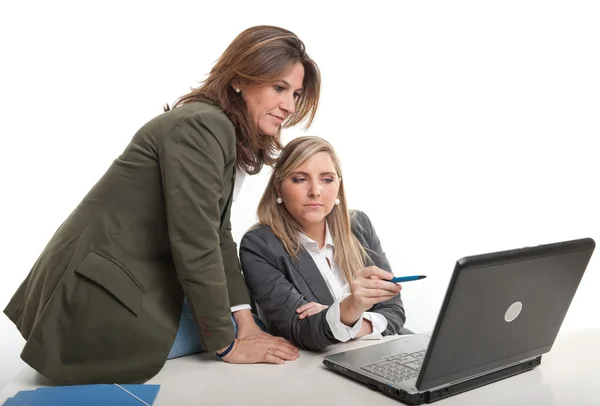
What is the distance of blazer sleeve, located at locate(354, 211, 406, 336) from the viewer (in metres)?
2.17

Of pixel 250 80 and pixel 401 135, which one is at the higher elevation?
pixel 250 80

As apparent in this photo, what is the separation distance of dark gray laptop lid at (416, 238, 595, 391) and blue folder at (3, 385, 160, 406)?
2.09 feet

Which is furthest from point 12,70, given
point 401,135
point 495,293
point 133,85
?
point 495,293

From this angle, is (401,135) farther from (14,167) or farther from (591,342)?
(14,167)

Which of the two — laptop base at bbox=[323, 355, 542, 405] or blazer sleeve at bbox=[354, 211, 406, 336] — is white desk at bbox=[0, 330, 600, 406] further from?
blazer sleeve at bbox=[354, 211, 406, 336]

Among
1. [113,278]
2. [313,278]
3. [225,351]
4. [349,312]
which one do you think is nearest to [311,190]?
[313,278]

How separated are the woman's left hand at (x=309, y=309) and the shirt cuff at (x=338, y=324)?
0.37 ft

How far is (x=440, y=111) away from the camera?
333 cm

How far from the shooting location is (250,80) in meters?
1.96

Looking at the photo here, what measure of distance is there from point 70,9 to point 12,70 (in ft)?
1.24

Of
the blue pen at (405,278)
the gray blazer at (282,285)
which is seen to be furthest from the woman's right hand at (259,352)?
the blue pen at (405,278)

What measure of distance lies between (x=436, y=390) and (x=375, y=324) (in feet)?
2.06

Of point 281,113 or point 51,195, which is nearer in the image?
point 281,113

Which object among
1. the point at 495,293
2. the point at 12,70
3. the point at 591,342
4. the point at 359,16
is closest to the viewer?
the point at 495,293
